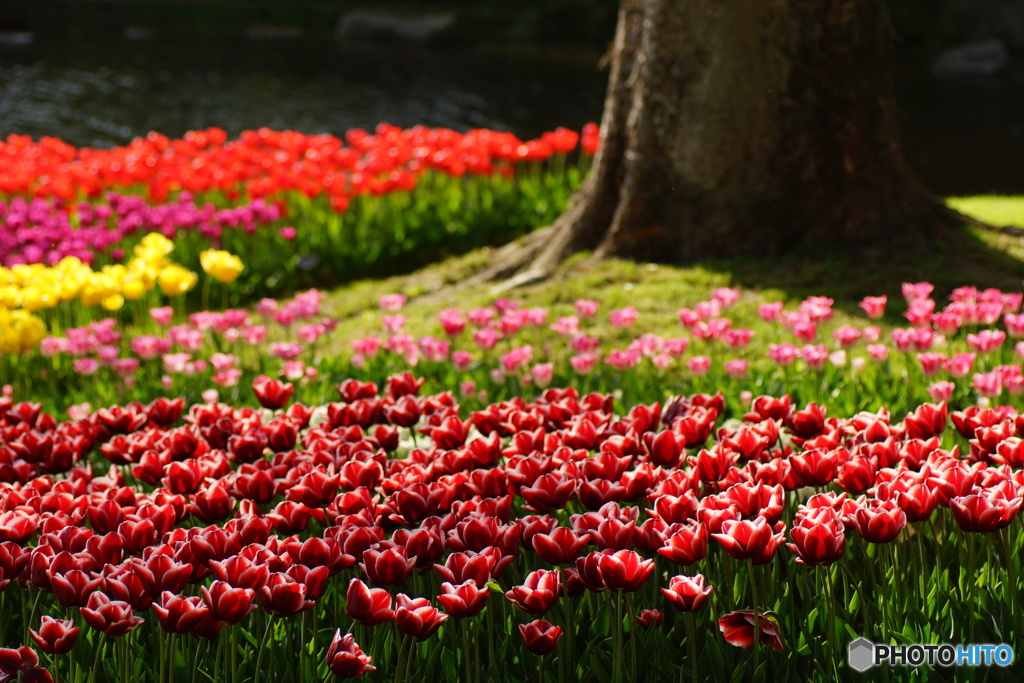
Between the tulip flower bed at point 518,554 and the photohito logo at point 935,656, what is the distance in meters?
0.03

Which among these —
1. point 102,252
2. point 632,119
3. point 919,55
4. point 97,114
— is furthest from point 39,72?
point 919,55

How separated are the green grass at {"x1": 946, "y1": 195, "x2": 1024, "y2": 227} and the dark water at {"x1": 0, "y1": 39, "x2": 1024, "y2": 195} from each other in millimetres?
2773

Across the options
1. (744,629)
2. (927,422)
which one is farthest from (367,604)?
(927,422)

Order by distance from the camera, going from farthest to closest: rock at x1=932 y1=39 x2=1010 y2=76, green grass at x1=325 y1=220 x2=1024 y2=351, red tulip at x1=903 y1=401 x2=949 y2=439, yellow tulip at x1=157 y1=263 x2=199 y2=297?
rock at x1=932 y1=39 x2=1010 y2=76
green grass at x1=325 y1=220 x2=1024 y2=351
yellow tulip at x1=157 y1=263 x2=199 y2=297
red tulip at x1=903 y1=401 x2=949 y2=439

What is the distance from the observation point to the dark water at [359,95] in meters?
16.1

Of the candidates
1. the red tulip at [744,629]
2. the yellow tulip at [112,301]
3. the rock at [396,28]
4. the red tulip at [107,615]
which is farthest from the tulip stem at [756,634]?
the rock at [396,28]

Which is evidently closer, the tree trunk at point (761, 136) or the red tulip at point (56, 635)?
the red tulip at point (56, 635)

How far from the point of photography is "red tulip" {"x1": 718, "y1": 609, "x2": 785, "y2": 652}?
2021 mm

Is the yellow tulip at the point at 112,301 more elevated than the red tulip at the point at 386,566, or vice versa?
the red tulip at the point at 386,566

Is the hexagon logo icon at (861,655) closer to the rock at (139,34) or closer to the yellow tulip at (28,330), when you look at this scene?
the yellow tulip at (28,330)

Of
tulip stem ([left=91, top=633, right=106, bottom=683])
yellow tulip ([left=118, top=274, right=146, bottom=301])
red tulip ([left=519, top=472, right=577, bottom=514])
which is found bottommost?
yellow tulip ([left=118, top=274, right=146, bottom=301])

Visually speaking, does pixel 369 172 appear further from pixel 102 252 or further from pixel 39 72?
pixel 39 72

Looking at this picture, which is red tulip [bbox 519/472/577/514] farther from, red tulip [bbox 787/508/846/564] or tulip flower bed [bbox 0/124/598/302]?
tulip flower bed [bbox 0/124/598/302]

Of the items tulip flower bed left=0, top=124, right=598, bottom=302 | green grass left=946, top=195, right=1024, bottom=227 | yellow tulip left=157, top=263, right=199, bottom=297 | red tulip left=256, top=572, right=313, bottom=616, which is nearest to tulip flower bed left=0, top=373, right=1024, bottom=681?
red tulip left=256, top=572, right=313, bottom=616
